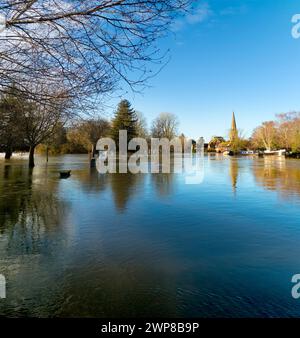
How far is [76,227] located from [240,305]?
430cm

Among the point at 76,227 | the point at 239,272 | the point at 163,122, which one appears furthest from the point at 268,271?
the point at 163,122

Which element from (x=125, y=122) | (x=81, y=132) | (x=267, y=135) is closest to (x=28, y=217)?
(x=81, y=132)

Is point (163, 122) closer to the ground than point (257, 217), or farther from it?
farther from it

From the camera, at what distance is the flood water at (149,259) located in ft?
11.8

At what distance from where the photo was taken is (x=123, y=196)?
37.9ft

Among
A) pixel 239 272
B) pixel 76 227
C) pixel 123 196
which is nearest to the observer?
pixel 239 272

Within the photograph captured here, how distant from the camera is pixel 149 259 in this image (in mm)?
5016

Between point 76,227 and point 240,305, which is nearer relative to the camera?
point 240,305

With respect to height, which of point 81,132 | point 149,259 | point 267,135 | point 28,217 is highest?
point 267,135

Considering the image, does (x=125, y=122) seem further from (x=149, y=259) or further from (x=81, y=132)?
(x=149, y=259)

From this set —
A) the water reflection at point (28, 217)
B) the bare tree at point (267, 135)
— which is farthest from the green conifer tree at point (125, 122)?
the water reflection at point (28, 217)
